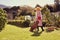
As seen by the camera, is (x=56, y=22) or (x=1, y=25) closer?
(x=1, y=25)

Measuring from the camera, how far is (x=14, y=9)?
56969 millimetres

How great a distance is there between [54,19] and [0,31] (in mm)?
10063

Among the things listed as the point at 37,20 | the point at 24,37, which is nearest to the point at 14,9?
the point at 37,20

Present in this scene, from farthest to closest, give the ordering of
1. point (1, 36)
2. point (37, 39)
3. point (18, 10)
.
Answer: point (18, 10) → point (1, 36) → point (37, 39)

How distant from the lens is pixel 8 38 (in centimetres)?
1942

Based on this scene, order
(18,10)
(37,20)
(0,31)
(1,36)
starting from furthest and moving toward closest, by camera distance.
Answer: (18,10)
(37,20)
(0,31)
(1,36)

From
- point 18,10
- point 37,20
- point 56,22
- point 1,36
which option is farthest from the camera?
point 18,10

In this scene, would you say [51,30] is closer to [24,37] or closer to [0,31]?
[24,37]

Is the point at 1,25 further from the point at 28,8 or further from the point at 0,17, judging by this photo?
the point at 28,8

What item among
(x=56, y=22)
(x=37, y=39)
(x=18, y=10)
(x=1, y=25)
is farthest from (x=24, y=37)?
(x=18, y=10)

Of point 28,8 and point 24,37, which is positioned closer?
point 24,37

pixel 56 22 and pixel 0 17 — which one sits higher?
pixel 0 17

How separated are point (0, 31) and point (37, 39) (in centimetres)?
602

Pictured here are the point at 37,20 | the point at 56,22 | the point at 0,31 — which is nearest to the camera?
the point at 0,31
